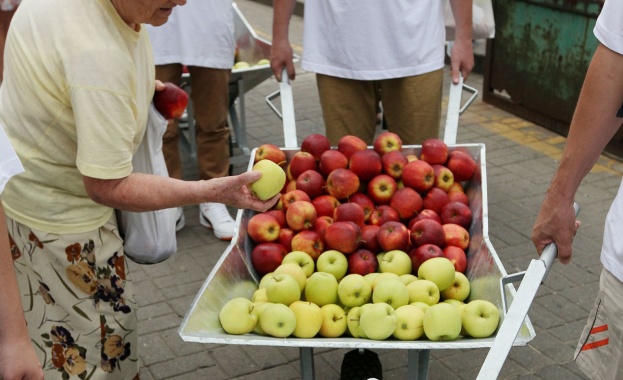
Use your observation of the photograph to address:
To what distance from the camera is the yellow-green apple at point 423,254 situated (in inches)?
104

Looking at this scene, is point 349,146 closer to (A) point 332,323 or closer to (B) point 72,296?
(A) point 332,323

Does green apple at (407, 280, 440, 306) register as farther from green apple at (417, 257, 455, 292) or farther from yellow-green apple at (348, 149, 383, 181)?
yellow-green apple at (348, 149, 383, 181)

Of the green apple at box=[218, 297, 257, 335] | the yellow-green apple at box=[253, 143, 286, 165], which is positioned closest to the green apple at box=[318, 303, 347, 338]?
the green apple at box=[218, 297, 257, 335]

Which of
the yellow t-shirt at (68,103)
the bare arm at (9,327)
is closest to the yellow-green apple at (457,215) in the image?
the yellow t-shirt at (68,103)

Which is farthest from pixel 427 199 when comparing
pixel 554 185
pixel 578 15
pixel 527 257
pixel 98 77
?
pixel 578 15

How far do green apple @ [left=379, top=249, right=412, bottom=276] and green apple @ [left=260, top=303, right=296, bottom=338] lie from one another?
0.47m

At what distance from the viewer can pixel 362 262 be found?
2.68 meters

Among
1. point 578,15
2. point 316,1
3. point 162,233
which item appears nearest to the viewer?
point 162,233

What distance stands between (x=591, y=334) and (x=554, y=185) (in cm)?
40

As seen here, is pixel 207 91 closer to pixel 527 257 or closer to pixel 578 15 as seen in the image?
pixel 527 257

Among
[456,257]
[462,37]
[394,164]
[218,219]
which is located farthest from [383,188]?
[218,219]

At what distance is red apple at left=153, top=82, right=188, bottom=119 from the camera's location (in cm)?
261

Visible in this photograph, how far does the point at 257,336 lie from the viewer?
2289mm

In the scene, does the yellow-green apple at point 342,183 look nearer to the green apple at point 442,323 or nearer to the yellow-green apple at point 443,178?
the yellow-green apple at point 443,178
